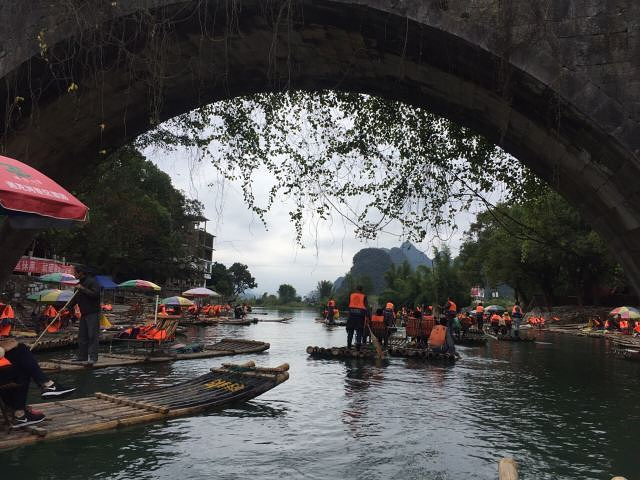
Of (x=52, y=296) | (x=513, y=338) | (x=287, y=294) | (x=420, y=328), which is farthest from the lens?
(x=287, y=294)

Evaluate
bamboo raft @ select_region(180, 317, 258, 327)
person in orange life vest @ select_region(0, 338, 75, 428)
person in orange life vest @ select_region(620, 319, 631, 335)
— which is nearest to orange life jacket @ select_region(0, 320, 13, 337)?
person in orange life vest @ select_region(0, 338, 75, 428)

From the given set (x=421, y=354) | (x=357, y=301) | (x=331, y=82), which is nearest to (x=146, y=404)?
(x=331, y=82)

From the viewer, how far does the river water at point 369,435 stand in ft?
17.0

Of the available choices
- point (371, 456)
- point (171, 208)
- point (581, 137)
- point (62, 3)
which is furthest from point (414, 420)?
point (171, 208)

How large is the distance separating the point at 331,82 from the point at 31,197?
4.14m

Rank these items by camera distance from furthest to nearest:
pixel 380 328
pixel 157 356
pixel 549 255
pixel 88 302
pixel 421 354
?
pixel 549 255 < pixel 380 328 < pixel 421 354 < pixel 157 356 < pixel 88 302

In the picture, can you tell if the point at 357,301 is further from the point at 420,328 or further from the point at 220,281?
the point at 220,281

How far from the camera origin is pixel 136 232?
141ft

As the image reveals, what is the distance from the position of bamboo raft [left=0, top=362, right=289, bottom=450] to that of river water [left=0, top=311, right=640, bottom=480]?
0.12 meters

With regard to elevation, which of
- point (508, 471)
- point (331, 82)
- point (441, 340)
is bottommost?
point (508, 471)

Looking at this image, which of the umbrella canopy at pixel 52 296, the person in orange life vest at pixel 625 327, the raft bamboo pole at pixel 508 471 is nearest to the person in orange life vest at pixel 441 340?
the raft bamboo pole at pixel 508 471

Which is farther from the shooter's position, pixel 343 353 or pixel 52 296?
pixel 52 296

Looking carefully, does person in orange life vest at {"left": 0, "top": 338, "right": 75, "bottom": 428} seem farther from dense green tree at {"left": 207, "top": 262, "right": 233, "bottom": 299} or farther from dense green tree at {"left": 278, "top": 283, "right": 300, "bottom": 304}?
dense green tree at {"left": 278, "top": 283, "right": 300, "bottom": 304}

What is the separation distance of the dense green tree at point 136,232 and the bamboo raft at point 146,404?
16.4 m
